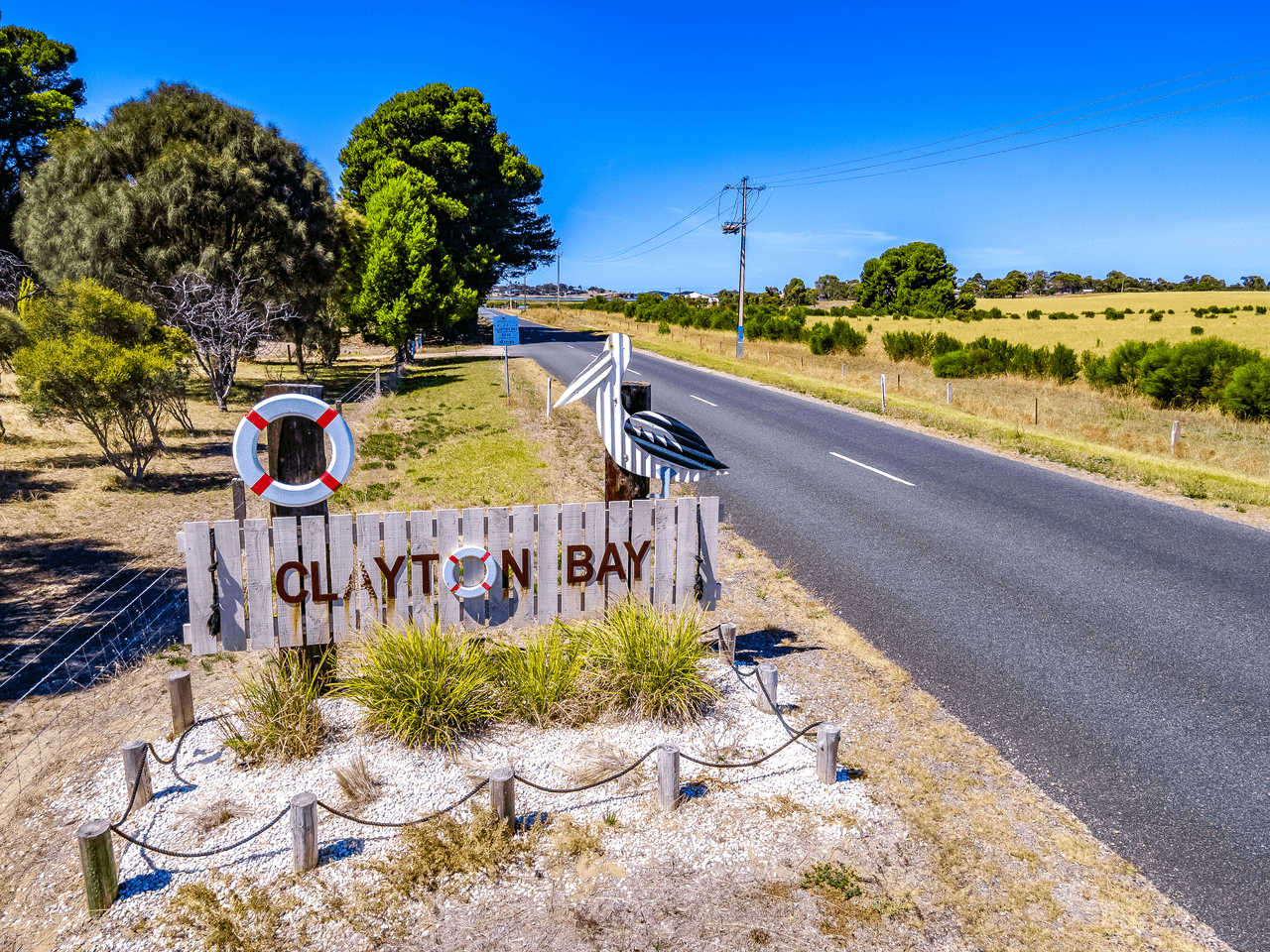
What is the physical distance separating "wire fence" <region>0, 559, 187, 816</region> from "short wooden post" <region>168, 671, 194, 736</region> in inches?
28.6

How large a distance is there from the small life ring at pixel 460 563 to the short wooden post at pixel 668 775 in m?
1.80

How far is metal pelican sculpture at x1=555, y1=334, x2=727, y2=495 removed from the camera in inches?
222

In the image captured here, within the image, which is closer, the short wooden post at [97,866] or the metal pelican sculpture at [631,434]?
the short wooden post at [97,866]

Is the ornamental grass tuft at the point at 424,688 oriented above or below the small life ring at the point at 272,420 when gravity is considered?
below

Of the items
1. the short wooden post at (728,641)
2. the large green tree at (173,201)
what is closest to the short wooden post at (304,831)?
the short wooden post at (728,641)

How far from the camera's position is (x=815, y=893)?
353 cm

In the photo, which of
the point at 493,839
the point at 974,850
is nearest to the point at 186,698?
the point at 493,839

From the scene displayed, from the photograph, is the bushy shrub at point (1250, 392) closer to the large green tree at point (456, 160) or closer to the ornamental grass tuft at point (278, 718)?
the ornamental grass tuft at point (278, 718)

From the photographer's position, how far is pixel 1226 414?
1991cm

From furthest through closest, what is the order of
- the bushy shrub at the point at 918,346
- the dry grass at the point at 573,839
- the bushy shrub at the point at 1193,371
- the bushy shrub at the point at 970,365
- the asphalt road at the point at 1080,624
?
the bushy shrub at the point at 918,346, the bushy shrub at the point at 970,365, the bushy shrub at the point at 1193,371, the asphalt road at the point at 1080,624, the dry grass at the point at 573,839

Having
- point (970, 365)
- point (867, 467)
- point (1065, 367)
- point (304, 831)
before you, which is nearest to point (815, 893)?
point (304, 831)

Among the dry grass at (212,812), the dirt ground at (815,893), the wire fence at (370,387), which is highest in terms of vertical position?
the wire fence at (370,387)

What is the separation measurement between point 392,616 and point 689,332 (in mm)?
50677

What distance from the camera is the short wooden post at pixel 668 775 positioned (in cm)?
405
